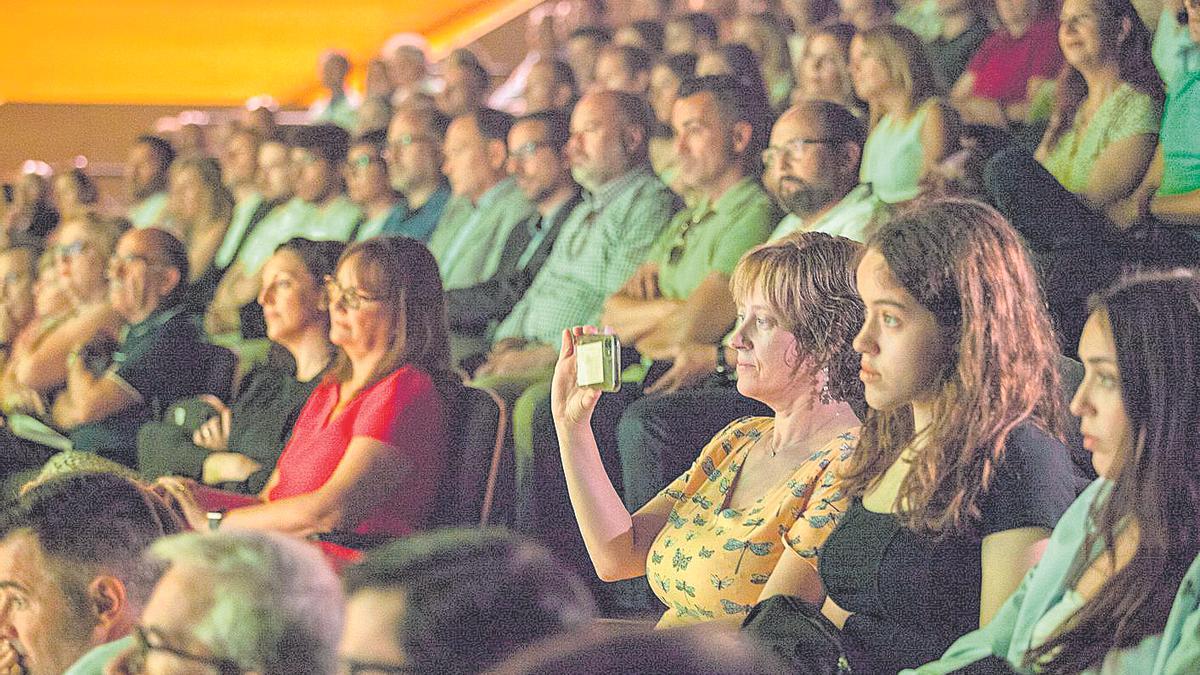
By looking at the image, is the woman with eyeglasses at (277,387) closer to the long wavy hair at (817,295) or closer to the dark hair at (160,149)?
the long wavy hair at (817,295)

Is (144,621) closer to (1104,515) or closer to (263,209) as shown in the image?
(1104,515)

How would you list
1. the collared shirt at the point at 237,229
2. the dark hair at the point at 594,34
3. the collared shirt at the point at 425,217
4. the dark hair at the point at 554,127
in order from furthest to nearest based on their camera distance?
the collared shirt at the point at 237,229
the dark hair at the point at 594,34
the collared shirt at the point at 425,217
the dark hair at the point at 554,127

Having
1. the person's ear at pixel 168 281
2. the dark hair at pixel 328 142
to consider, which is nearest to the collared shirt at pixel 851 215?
the person's ear at pixel 168 281

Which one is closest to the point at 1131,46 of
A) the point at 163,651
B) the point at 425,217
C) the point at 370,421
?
the point at 370,421

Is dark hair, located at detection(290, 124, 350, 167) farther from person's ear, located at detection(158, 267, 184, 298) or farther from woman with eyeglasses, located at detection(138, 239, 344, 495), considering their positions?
woman with eyeglasses, located at detection(138, 239, 344, 495)

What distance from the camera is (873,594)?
73.4 inches

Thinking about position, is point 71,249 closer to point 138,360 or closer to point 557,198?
point 138,360

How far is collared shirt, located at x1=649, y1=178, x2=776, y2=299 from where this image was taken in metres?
3.25

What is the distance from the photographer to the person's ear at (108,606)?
1.75 meters

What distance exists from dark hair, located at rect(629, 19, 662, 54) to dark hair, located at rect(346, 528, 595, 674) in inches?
153

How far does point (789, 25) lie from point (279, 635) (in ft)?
12.5

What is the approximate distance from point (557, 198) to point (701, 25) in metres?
1.20

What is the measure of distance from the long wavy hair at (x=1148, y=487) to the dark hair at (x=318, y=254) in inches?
76.0

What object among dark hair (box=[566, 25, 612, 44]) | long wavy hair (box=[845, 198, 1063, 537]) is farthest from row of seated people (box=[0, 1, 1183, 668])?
dark hair (box=[566, 25, 612, 44])
